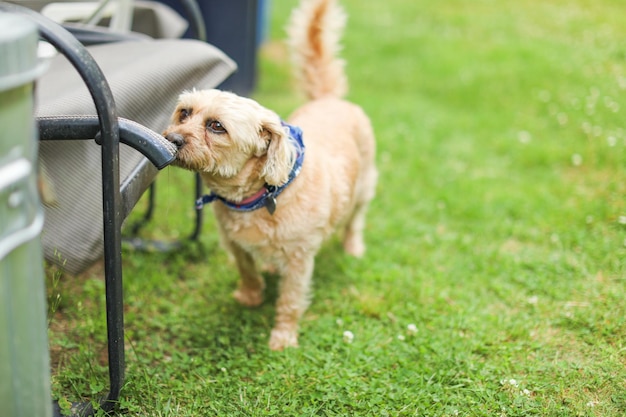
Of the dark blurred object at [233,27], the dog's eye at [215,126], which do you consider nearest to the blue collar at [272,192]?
the dog's eye at [215,126]

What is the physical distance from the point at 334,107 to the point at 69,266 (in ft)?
5.99

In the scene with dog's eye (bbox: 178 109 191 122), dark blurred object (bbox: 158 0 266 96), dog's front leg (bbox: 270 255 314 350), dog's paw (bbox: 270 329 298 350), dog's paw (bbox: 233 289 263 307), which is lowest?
dog's paw (bbox: 233 289 263 307)

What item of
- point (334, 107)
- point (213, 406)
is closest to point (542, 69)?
point (334, 107)

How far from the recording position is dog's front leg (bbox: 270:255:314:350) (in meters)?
2.91

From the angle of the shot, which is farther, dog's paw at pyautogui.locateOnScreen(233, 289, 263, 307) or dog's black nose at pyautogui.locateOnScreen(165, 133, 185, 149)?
dog's paw at pyautogui.locateOnScreen(233, 289, 263, 307)

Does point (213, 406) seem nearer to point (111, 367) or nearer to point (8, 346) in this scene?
point (111, 367)

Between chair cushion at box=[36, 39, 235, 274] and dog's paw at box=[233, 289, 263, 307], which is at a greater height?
chair cushion at box=[36, 39, 235, 274]

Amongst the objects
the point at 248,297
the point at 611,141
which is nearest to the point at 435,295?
the point at 248,297

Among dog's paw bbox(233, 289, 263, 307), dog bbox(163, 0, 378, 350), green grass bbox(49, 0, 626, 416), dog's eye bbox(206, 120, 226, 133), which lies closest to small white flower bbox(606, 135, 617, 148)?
green grass bbox(49, 0, 626, 416)

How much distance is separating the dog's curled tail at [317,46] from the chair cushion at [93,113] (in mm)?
939

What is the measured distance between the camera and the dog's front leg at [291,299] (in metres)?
2.91

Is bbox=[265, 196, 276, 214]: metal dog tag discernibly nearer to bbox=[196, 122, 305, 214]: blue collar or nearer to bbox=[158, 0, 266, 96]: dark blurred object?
bbox=[196, 122, 305, 214]: blue collar

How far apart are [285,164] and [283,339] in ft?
3.05

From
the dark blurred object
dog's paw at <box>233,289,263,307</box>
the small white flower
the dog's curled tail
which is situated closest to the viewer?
dog's paw at <box>233,289,263,307</box>
